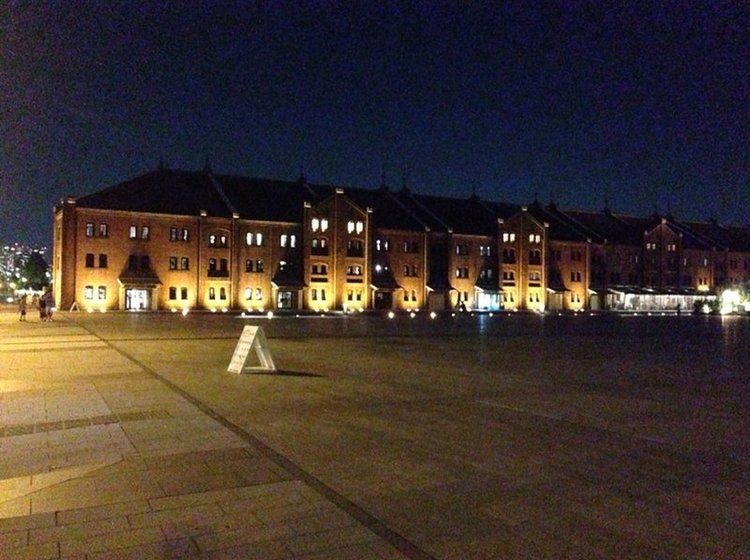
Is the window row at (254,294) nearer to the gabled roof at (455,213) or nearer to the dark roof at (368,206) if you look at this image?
the dark roof at (368,206)

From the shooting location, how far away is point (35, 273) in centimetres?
12225

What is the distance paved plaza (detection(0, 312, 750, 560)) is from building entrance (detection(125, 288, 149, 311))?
168ft

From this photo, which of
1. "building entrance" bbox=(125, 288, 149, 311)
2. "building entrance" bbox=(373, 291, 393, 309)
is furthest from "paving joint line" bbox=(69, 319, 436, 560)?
"building entrance" bbox=(373, 291, 393, 309)

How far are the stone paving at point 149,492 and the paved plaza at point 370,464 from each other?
27mm

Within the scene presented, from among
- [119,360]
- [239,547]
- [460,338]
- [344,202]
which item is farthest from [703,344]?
[344,202]

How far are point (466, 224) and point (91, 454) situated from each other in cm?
8081

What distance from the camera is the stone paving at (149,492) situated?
557cm

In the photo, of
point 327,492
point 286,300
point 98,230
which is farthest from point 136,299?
point 327,492

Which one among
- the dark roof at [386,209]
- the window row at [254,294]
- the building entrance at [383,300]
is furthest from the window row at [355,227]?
the window row at [254,294]

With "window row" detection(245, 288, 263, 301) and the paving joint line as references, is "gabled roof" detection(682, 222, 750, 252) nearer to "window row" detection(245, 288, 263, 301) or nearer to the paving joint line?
"window row" detection(245, 288, 263, 301)

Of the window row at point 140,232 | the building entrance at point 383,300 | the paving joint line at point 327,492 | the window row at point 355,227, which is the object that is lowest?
the paving joint line at point 327,492

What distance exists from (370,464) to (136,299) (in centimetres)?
6323

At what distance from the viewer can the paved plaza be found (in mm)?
5746

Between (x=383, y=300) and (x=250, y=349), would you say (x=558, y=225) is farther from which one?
(x=250, y=349)
